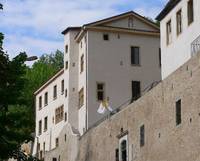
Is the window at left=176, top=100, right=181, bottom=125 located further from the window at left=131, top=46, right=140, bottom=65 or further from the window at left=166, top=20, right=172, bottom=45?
the window at left=131, top=46, right=140, bottom=65

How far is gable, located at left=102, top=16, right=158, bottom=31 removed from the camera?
226 ft

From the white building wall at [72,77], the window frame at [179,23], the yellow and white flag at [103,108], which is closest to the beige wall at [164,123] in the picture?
the yellow and white flag at [103,108]

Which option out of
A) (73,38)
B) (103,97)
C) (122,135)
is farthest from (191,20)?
(73,38)

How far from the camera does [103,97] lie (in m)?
67.1

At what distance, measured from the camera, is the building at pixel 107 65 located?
67.4 meters

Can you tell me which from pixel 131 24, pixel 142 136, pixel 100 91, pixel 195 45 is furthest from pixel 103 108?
pixel 195 45

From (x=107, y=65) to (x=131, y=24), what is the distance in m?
4.67

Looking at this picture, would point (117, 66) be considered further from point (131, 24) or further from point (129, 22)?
point (129, 22)

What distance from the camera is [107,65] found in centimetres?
6800

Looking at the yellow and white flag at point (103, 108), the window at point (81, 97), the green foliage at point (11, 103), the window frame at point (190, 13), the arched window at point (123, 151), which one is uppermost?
the window at point (81, 97)

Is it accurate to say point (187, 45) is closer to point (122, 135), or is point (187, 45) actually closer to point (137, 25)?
point (122, 135)

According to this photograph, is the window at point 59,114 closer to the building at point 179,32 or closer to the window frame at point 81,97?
the window frame at point 81,97

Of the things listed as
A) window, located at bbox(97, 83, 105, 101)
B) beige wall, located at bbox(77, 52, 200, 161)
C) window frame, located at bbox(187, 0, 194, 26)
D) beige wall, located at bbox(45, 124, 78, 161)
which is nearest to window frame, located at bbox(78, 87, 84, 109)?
window, located at bbox(97, 83, 105, 101)

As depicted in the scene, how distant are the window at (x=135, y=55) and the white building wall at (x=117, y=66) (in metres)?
0.28
